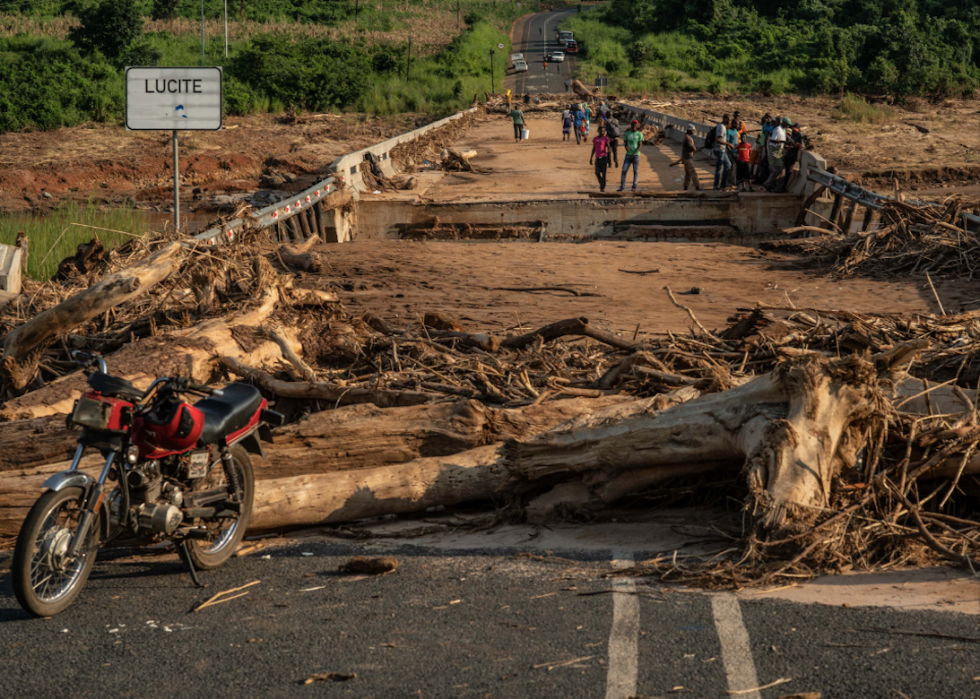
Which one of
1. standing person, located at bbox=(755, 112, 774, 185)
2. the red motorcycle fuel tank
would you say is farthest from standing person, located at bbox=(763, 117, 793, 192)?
the red motorcycle fuel tank

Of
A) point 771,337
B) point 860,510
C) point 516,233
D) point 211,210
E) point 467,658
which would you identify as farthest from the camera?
point 211,210

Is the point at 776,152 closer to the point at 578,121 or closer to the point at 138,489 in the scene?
the point at 578,121

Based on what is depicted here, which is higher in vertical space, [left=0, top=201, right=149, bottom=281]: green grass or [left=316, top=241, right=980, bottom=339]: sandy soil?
[left=0, top=201, right=149, bottom=281]: green grass

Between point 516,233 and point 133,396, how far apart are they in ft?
54.9

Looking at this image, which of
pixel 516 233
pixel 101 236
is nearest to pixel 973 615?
pixel 101 236

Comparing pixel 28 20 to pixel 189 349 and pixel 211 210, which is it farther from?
pixel 189 349

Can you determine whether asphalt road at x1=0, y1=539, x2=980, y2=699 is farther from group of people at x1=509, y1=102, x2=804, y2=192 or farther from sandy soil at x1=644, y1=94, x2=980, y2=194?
sandy soil at x1=644, y1=94, x2=980, y2=194

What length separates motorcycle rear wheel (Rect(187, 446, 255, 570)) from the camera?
5795mm

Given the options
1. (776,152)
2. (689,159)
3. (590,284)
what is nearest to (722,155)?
(689,159)

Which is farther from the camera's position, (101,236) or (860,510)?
(101,236)

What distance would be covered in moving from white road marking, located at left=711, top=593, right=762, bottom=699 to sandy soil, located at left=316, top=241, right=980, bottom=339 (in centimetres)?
616

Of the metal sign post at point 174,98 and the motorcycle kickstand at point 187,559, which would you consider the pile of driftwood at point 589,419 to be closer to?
the motorcycle kickstand at point 187,559

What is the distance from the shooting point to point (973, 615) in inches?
189

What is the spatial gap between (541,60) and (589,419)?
84017mm
